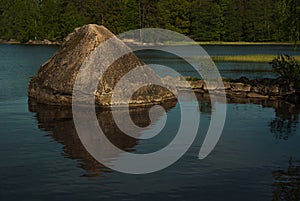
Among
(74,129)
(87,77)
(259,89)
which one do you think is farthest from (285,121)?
(87,77)

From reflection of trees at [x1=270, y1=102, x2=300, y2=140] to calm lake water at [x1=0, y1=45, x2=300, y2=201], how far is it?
5cm

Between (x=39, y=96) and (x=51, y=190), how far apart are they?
1786 cm

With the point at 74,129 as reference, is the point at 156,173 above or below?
below

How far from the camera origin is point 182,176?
14617 mm

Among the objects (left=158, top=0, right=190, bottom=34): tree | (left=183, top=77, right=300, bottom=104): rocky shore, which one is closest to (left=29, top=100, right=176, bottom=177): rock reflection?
(left=183, top=77, right=300, bottom=104): rocky shore

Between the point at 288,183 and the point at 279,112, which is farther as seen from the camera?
the point at 279,112

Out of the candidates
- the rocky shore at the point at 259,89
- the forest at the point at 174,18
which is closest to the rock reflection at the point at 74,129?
the rocky shore at the point at 259,89

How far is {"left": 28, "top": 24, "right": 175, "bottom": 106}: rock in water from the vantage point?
28375 mm

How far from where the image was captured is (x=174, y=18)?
534 feet

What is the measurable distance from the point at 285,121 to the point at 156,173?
37.2 ft

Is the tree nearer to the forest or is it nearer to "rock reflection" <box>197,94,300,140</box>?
the forest

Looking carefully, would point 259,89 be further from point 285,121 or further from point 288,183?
point 288,183

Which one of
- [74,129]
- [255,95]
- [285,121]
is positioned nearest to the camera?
[74,129]

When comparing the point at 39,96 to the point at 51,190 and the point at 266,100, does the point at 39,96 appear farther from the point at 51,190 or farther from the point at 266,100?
the point at 51,190
